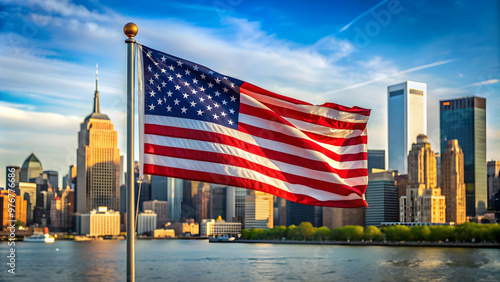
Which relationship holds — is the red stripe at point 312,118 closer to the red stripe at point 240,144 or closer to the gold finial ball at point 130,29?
the red stripe at point 240,144

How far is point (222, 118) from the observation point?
12.7m

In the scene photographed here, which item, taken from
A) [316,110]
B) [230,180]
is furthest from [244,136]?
[316,110]

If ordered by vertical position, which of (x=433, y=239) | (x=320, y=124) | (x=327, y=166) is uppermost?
(x=320, y=124)

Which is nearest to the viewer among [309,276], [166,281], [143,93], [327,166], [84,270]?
[143,93]

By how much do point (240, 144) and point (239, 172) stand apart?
556mm

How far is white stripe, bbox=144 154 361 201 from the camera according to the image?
12092mm

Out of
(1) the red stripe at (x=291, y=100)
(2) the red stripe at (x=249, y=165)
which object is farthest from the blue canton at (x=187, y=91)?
(2) the red stripe at (x=249, y=165)

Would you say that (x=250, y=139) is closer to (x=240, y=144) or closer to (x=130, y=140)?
(x=240, y=144)

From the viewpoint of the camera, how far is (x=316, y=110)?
13656 mm

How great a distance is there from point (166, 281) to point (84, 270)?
78.1ft

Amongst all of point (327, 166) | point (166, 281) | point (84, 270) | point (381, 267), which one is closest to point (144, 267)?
point (84, 270)

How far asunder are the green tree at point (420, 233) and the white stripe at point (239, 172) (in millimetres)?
170153

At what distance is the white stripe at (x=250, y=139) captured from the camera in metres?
12.2

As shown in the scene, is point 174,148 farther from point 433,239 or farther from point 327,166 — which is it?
point 433,239
